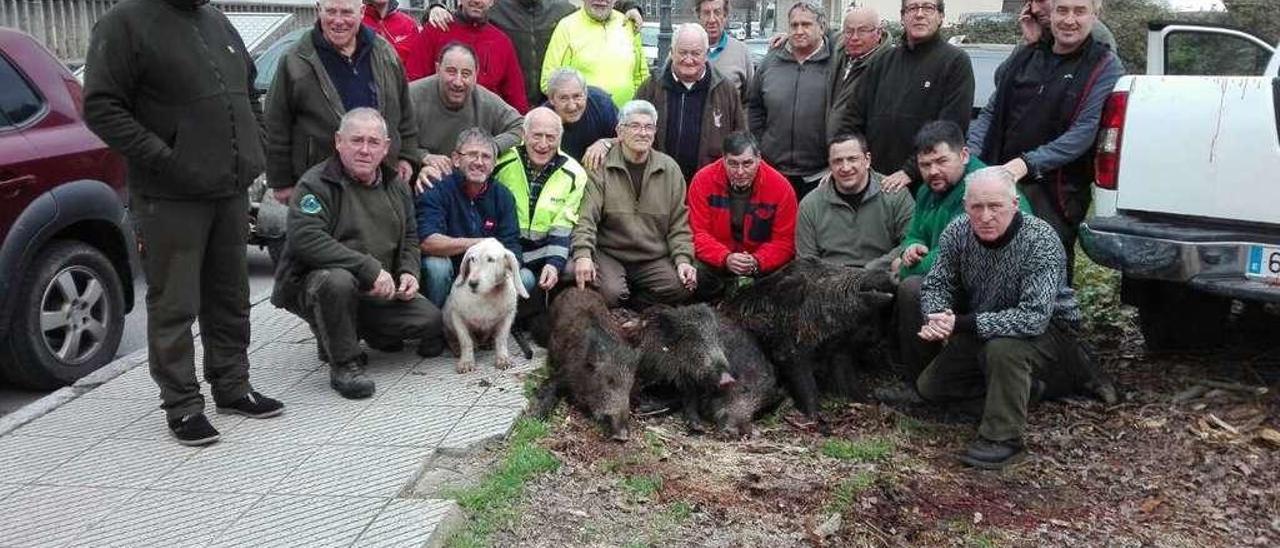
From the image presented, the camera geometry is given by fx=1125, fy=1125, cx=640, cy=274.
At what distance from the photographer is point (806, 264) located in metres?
5.99

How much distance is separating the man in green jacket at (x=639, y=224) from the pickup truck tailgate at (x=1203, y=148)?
249 centimetres

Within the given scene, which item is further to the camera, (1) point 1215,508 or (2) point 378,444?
(2) point 378,444

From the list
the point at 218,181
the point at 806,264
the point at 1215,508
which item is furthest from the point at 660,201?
the point at 1215,508

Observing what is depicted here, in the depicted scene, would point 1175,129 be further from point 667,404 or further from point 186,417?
Result: point 186,417

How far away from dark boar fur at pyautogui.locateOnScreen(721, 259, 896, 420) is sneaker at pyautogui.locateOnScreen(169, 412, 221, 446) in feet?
8.54

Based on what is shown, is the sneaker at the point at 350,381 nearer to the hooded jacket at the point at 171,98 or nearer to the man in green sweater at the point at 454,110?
the hooded jacket at the point at 171,98

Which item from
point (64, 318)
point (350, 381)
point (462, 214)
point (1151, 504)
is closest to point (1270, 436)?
point (1151, 504)

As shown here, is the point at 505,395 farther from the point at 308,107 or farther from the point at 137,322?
the point at 137,322

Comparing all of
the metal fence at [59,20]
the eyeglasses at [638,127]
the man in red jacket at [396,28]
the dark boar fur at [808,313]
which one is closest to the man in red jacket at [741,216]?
the eyeglasses at [638,127]

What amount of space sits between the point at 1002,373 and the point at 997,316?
252 mm

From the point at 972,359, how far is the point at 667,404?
1.46 metres

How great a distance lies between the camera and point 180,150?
4598 mm

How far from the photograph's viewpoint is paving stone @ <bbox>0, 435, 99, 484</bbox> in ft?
15.2

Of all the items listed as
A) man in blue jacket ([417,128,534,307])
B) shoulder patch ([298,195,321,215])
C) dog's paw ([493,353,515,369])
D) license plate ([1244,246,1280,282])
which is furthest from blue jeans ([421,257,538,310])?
license plate ([1244,246,1280,282])
